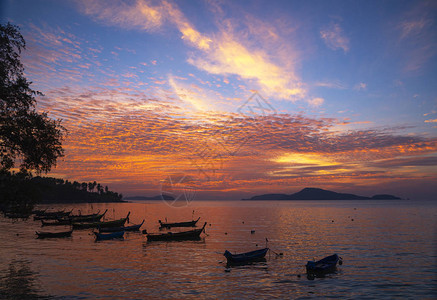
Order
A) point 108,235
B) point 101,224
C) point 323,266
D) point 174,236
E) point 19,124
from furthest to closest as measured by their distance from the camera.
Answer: point 101,224 → point 108,235 → point 174,236 → point 323,266 → point 19,124

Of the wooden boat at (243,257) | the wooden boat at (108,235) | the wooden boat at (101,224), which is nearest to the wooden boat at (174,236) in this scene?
the wooden boat at (108,235)

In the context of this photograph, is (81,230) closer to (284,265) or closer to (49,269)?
(49,269)

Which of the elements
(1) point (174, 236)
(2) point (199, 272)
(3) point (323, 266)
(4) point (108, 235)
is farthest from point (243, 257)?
(4) point (108, 235)

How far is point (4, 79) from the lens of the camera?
822 inches

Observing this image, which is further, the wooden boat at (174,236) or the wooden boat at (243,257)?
the wooden boat at (174,236)

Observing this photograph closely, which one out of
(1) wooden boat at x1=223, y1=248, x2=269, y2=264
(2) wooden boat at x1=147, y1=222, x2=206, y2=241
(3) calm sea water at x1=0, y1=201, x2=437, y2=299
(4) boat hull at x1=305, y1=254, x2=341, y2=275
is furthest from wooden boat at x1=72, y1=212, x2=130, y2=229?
(4) boat hull at x1=305, y1=254, x2=341, y2=275

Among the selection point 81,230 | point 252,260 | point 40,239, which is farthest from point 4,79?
point 81,230

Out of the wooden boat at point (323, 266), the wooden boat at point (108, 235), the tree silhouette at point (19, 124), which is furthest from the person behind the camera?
the wooden boat at point (108, 235)

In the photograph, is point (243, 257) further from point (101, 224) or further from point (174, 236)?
point (101, 224)

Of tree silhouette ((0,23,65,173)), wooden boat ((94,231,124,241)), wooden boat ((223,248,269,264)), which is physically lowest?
wooden boat ((94,231,124,241))

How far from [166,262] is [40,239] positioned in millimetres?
34614

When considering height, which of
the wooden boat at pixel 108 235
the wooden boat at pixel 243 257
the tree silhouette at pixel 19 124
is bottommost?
the wooden boat at pixel 108 235

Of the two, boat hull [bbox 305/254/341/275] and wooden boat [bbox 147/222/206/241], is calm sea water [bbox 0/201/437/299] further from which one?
wooden boat [bbox 147/222/206/241]

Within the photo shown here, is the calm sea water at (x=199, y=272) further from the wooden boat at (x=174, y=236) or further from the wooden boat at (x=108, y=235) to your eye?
the wooden boat at (x=108, y=235)
